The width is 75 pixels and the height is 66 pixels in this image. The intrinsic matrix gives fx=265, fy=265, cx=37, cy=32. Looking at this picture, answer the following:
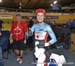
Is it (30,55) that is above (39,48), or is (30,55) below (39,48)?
below

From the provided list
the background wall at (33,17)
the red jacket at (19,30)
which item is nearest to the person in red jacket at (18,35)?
the red jacket at (19,30)

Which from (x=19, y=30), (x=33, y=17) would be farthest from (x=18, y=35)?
(x=33, y=17)

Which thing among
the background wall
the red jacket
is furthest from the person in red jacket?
the background wall

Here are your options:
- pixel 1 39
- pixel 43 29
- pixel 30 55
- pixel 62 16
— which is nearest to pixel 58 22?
pixel 62 16

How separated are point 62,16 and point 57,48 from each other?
0.90 meters

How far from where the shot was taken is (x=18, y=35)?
4.55 meters

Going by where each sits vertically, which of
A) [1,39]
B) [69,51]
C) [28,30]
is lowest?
[69,51]

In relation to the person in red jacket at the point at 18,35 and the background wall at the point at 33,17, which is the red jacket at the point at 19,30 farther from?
the background wall at the point at 33,17

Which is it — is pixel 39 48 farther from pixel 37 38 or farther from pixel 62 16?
pixel 62 16

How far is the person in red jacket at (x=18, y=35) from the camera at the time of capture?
4.44 metres

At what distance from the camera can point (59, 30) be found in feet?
19.9

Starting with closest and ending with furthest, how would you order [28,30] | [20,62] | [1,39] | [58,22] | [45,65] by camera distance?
[45,65]
[28,30]
[20,62]
[1,39]
[58,22]

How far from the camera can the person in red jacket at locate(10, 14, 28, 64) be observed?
→ 14.6 feet

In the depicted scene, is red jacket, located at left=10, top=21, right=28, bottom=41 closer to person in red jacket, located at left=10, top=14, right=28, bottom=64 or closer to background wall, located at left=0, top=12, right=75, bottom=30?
person in red jacket, located at left=10, top=14, right=28, bottom=64
